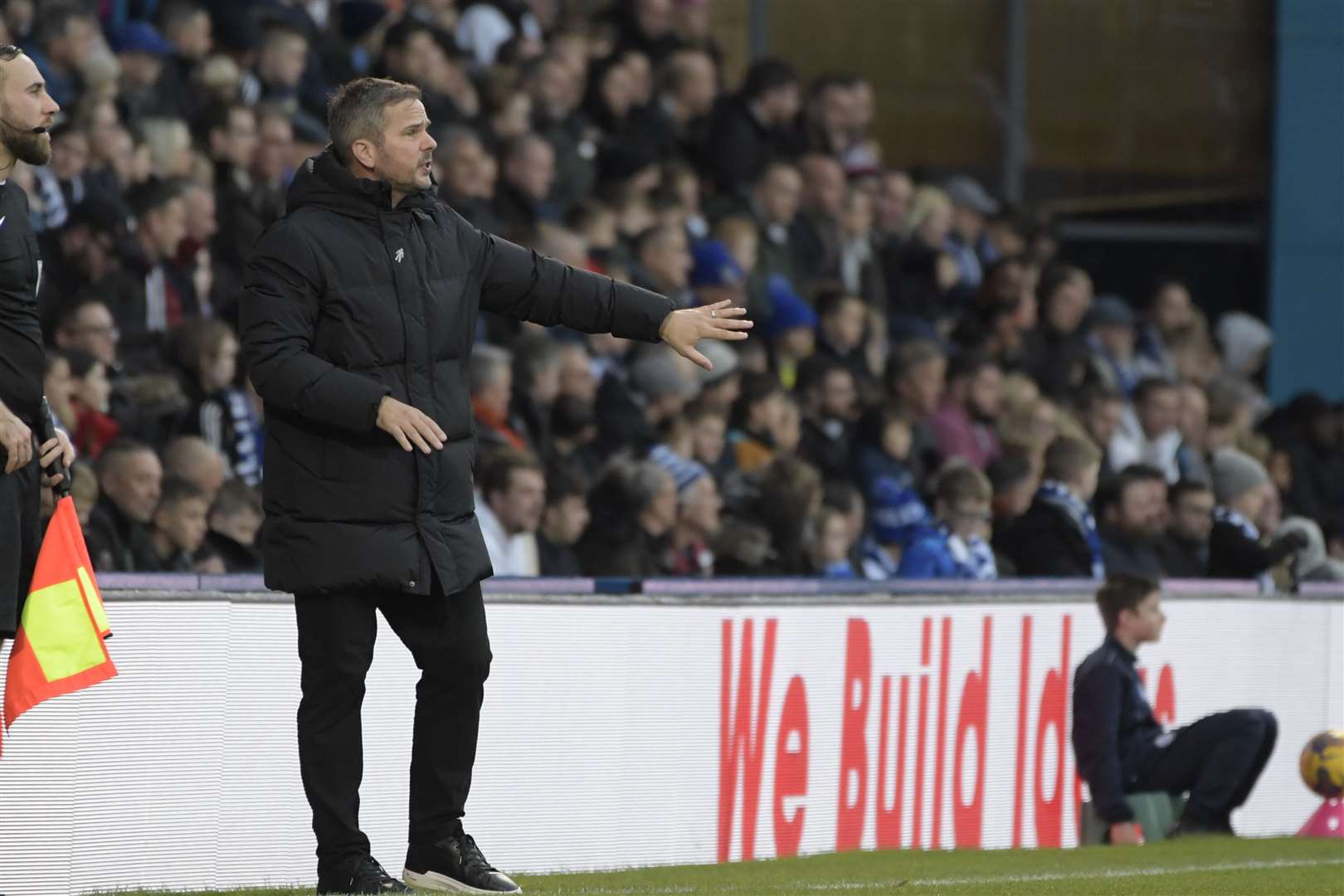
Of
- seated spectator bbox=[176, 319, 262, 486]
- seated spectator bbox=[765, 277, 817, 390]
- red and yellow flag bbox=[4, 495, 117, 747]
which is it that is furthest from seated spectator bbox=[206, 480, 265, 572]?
seated spectator bbox=[765, 277, 817, 390]

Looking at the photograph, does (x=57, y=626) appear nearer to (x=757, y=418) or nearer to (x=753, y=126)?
(x=757, y=418)

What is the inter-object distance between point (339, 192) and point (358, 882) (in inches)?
66.5

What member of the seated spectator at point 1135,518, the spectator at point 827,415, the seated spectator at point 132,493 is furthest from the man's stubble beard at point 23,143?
the seated spectator at point 1135,518

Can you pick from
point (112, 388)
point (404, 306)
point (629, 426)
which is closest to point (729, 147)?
point (629, 426)

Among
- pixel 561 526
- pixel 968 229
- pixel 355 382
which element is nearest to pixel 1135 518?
pixel 561 526

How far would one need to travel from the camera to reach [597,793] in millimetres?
9078

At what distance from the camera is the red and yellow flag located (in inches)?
245

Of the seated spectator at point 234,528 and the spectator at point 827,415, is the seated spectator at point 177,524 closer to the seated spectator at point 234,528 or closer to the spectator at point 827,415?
the seated spectator at point 234,528

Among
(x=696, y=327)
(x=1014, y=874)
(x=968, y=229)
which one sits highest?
(x=968, y=229)

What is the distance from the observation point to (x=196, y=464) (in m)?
10.1

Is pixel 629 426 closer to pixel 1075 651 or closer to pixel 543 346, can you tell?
pixel 543 346

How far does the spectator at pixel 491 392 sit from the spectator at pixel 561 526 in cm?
39

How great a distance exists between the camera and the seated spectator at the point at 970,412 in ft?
46.9

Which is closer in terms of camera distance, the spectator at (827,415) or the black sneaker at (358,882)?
the black sneaker at (358,882)
